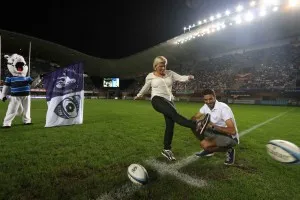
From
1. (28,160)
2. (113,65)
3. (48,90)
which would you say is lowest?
(28,160)

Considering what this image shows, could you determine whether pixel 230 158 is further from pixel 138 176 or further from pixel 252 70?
pixel 252 70

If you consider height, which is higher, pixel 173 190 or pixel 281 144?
pixel 281 144

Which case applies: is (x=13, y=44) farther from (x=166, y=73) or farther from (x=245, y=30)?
(x=166, y=73)

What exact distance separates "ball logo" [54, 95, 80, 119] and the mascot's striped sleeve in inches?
59.9

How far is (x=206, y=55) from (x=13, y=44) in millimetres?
34122

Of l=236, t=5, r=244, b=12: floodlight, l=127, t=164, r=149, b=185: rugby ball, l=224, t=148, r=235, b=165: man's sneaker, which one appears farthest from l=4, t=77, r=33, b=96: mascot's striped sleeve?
l=236, t=5, r=244, b=12: floodlight

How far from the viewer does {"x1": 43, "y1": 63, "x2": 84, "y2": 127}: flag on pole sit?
831cm

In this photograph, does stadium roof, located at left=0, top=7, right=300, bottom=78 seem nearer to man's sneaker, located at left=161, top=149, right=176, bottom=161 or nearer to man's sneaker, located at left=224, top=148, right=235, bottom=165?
man's sneaker, located at left=224, top=148, right=235, bottom=165

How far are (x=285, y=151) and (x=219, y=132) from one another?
1.07 m

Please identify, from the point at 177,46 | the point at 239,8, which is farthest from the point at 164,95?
the point at 177,46

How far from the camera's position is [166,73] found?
196 inches

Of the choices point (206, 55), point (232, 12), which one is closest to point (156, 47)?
point (206, 55)

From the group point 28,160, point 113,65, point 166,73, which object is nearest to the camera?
point 28,160

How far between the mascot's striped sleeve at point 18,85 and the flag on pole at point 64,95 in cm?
85
